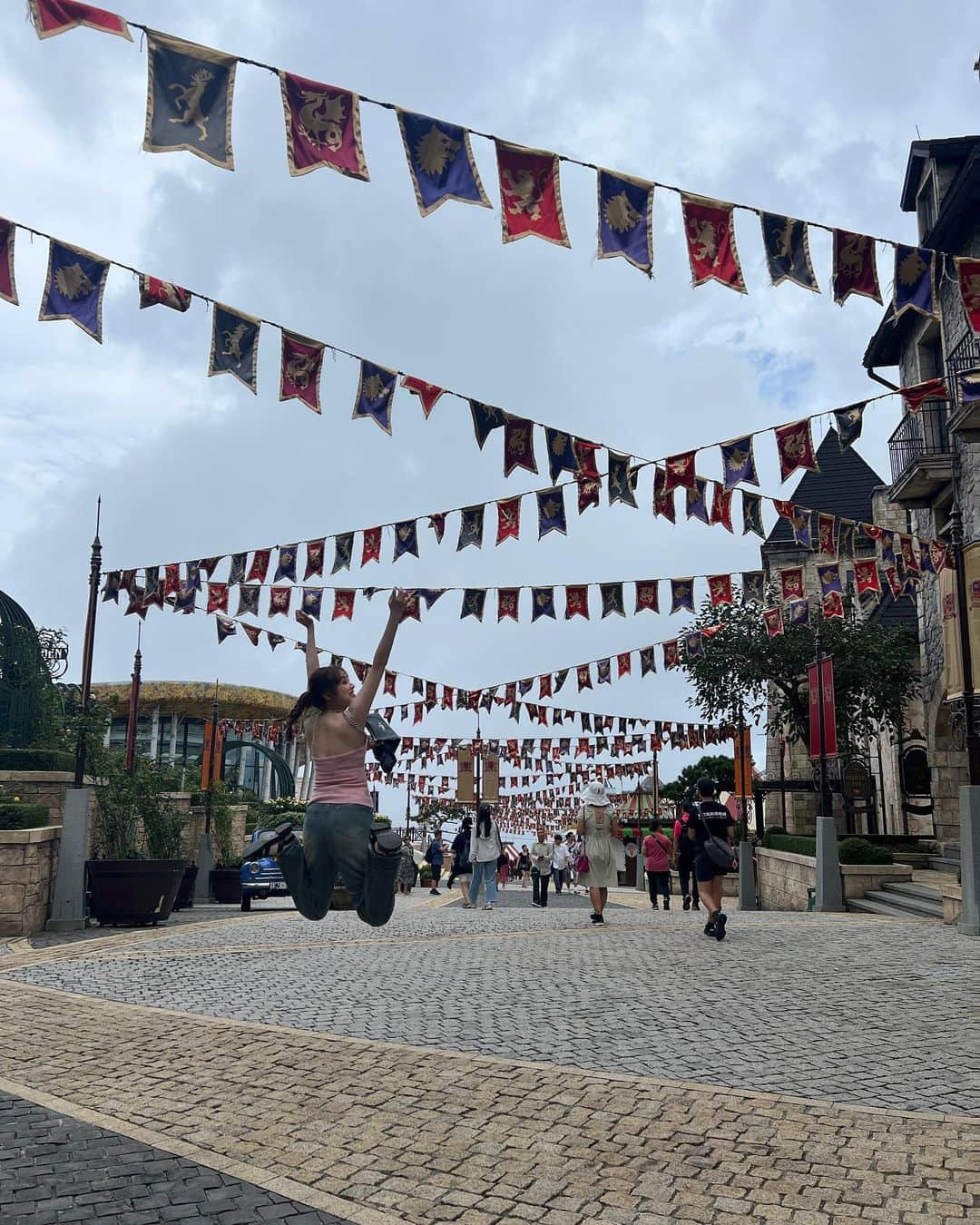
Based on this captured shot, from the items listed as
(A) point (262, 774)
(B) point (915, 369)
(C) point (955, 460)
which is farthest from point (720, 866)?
(A) point (262, 774)

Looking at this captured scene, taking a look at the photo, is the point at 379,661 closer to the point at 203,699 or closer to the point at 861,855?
the point at 861,855

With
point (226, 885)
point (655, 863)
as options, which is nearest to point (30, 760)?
point (226, 885)

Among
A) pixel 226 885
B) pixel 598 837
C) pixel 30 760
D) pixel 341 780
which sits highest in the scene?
pixel 30 760

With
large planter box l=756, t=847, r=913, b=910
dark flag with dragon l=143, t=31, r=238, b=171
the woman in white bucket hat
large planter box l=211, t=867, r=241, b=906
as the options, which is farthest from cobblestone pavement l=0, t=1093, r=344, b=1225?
large planter box l=211, t=867, r=241, b=906

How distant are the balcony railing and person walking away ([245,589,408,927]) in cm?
2217

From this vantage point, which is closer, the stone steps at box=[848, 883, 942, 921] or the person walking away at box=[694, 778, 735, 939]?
the person walking away at box=[694, 778, 735, 939]

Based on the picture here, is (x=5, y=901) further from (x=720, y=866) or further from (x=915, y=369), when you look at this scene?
(x=915, y=369)

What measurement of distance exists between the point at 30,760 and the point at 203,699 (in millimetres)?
58087

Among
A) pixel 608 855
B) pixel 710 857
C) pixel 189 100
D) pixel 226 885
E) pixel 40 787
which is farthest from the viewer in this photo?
pixel 226 885

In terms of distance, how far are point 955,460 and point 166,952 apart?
20.6 m

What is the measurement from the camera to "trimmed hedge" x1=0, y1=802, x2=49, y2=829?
47.0 ft

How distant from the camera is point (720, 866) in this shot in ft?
37.4

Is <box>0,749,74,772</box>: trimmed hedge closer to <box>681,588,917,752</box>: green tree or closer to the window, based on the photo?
<box>681,588,917,752</box>: green tree

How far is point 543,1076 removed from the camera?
18.9 feet
